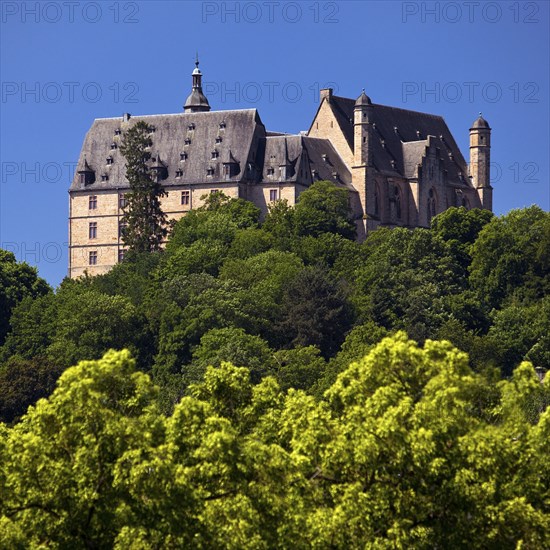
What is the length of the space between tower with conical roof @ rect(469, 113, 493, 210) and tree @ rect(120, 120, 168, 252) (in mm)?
25962

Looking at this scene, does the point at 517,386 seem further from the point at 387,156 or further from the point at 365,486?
the point at 387,156

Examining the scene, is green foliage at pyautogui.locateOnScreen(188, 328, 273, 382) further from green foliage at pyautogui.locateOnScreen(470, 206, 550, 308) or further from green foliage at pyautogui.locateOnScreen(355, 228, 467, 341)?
green foliage at pyautogui.locateOnScreen(470, 206, 550, 308)

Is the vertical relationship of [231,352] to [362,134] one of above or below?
below

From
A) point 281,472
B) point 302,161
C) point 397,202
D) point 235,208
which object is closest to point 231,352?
point 235,208

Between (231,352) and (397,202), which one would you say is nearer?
(231,352)

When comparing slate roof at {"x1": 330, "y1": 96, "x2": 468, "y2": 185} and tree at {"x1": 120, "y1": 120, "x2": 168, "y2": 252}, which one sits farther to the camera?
slate roof at {"x1": 330, "y1": 96, "x2": 468, "y2": 185}

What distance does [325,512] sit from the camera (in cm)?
5425

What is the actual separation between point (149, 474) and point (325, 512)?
13.4ft

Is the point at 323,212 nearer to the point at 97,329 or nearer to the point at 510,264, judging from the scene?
the point at 510,264

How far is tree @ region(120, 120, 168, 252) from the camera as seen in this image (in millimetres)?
151875

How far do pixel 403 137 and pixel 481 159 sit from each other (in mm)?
5690

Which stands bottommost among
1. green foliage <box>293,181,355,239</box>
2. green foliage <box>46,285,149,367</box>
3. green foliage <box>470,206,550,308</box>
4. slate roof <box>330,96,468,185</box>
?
green foliage <box>46,285,149,367</box>

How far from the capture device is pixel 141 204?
152 meters

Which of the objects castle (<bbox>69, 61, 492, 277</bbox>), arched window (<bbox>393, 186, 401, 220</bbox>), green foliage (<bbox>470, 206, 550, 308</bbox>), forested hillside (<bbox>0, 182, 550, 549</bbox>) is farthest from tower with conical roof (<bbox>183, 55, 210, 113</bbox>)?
forested hillside (<bbox>0, 182, 550, 549</bbox>)
